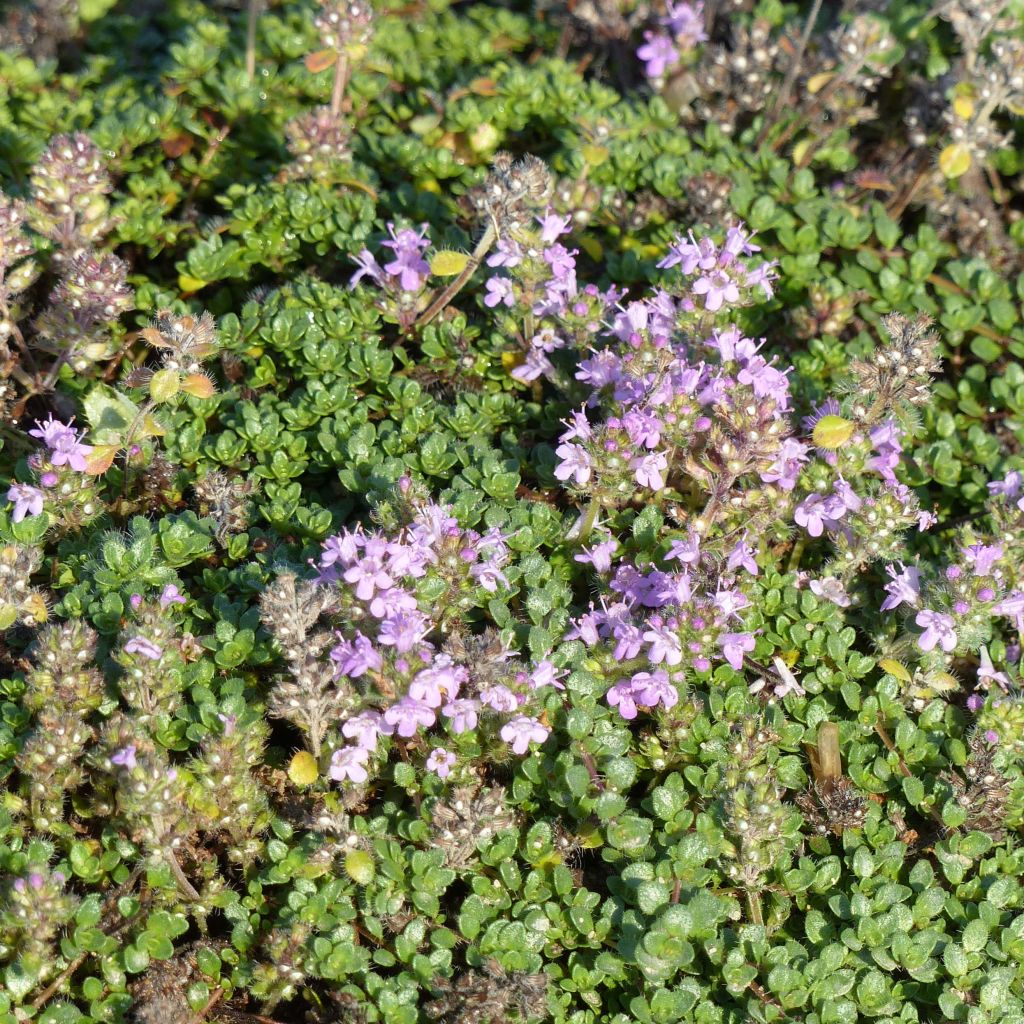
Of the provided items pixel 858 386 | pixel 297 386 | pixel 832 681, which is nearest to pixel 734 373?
pixel 858 386

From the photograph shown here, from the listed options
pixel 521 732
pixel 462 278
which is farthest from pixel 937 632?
pixel 462 278

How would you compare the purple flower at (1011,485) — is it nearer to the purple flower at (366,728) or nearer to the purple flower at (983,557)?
the purple flower at (983,557)

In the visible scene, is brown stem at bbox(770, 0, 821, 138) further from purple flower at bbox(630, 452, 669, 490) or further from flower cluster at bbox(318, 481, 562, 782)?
flower cluster at bbox(318, 481, 562, 782)

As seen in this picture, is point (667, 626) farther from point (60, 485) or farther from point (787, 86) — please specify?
point (787, 86)

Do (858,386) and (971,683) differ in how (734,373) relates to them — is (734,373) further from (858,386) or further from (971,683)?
(971,683)

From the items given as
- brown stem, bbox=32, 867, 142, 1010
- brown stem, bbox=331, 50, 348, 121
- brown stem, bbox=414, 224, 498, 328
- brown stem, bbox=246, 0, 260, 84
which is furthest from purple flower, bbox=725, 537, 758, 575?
brown stem, bbox=246, 0, 260, 84

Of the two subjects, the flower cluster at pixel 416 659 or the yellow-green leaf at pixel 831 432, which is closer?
the flower cluster at pixel 416 659

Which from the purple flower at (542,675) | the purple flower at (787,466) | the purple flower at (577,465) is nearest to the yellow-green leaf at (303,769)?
the purple flower at (542,675)
